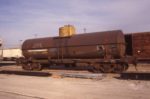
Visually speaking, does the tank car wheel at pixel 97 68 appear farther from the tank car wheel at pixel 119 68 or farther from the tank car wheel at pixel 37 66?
the tank car wheel at pixel 37 66

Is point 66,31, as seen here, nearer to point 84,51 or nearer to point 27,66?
point 84,51

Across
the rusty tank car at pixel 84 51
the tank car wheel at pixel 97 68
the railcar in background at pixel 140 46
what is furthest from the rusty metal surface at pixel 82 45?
→ the railcar in background at pixel 140 46

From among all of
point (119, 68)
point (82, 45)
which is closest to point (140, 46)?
point (119, 68)

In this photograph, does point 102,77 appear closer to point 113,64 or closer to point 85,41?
point 113,64

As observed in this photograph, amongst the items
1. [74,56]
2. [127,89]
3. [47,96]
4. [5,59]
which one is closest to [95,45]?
[74,56]

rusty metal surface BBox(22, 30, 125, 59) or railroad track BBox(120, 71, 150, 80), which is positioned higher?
rusty metal surface BBox(22, 30, 125, 59)

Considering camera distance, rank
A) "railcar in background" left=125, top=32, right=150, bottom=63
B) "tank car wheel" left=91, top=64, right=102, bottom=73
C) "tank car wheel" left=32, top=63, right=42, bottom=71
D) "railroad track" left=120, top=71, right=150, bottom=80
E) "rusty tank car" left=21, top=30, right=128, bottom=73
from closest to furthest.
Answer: "railroad track" left=120, top=71, right=150, bottom=80 < "rusty tank car" left=21, top=30, right=128, bottom=73 < "tank car wheel" left=91, top=64, right=102, bottom=73 < "railcar in background" left=125, top=32, right=150, bottom=63 < "tank car wheel" left=32, top=63, right=42, bottom=71

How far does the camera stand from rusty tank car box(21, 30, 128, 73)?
1805 centimetres

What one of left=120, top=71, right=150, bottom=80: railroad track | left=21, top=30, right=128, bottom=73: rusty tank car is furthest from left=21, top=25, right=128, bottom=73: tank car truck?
left=120, top=71, right=150, bottom=80: railroad track

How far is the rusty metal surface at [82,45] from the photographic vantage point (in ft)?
59.5

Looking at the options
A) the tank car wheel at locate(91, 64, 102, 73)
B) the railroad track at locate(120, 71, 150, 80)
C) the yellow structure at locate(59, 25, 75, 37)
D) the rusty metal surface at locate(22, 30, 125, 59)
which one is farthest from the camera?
the yellow structure at locate(59, 25, 75, 37)

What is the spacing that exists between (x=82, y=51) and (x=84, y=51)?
0.63ft

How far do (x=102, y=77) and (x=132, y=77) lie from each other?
197 centimetres

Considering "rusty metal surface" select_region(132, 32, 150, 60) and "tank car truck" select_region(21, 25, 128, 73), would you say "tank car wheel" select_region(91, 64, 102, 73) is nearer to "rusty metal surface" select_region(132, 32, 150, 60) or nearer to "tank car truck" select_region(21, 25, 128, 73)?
"tank car truck" select_region(21, 25, 128, 73)
